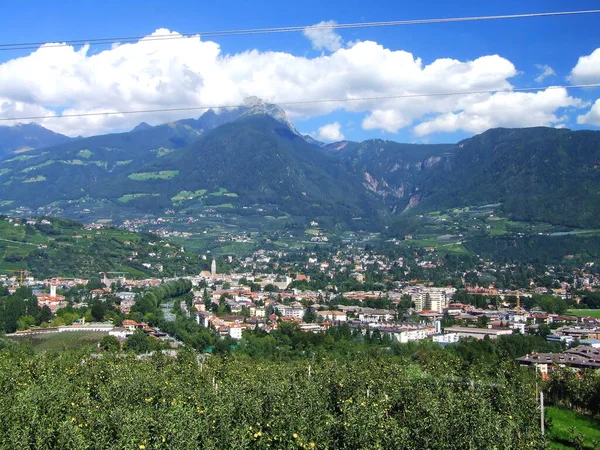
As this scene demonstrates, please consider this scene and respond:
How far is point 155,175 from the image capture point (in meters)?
190

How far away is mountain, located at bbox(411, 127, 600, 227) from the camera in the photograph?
12338cm

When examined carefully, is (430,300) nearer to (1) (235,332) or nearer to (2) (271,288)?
(2) (271,288)

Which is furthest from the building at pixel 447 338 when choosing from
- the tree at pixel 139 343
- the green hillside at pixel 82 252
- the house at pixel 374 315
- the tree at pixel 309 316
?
the green hillside at pixel 82 252

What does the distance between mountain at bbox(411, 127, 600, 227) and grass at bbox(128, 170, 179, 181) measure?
7221 cm

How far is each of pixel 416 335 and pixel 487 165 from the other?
5708 inches

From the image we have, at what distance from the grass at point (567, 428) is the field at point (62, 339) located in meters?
22.4

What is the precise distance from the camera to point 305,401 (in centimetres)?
1341

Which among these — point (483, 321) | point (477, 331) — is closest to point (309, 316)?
point (477, 331)

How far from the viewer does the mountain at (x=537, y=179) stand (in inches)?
4857

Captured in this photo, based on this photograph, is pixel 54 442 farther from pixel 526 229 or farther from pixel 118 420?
pixel 526 229

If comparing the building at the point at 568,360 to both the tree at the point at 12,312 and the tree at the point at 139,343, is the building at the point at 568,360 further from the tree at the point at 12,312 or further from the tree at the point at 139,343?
the tree at the point at 12,312

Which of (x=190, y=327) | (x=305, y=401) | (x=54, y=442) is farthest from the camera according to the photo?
(x=190, y=327)

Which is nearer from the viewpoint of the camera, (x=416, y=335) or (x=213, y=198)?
(x=416, y=335)

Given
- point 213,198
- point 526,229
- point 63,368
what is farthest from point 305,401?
point 213,198
